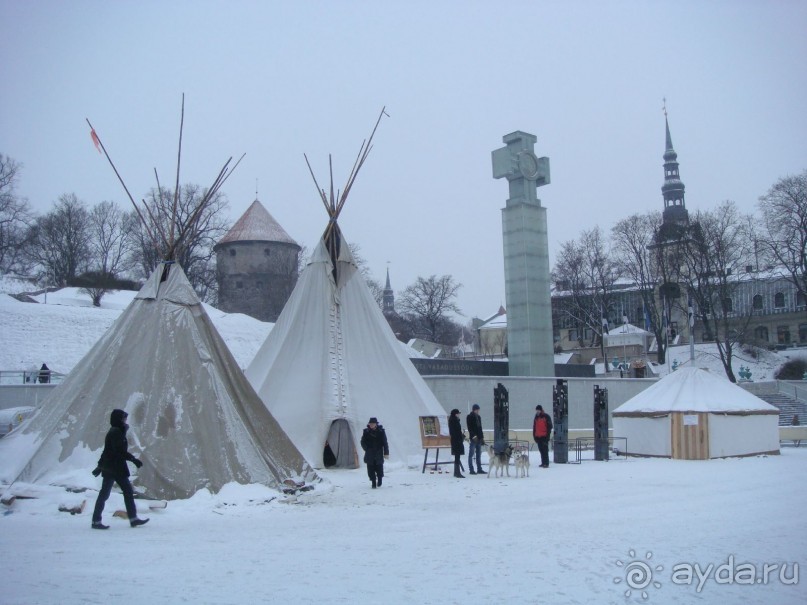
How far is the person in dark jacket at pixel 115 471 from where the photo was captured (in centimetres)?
798

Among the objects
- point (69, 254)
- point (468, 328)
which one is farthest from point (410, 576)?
point (468, 328)

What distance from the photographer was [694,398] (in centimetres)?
1733

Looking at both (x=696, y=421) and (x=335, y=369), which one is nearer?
(x=335, y=369)

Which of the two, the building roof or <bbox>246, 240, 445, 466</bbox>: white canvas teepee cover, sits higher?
the building roof

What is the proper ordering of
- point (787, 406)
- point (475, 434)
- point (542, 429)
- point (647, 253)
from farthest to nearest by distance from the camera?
point (647, 253), point (787, 406), point (542, 429), point (475, 434)

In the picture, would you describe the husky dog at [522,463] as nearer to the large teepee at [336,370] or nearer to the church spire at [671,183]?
the large teepee at [336,370]

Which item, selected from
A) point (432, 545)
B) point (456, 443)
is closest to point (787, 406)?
point (456, 443)

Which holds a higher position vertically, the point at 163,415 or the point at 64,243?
the point at 64,243

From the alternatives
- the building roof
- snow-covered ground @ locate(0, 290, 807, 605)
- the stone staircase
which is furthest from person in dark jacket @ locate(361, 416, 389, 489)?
the building roof

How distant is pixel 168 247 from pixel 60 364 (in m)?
22.4

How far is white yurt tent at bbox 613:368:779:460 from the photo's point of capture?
1692 centimetres

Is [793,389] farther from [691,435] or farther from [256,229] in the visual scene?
[256,229]

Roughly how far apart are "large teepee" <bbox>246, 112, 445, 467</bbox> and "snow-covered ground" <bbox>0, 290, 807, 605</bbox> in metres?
2.83

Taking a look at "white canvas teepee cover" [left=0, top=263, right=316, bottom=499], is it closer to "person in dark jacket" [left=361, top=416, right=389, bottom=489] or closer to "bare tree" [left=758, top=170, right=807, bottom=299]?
"person in dark jacket" [left=361, top=416, right=389, bottom=489]
